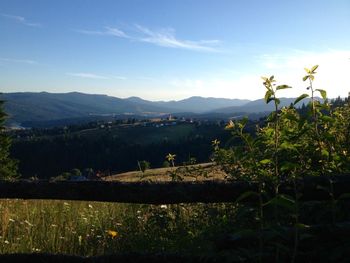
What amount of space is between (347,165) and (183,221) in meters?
2.58

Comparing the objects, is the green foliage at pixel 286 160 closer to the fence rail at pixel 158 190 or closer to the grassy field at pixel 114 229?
the fence rail at pixel 158 190

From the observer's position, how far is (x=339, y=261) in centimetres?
303

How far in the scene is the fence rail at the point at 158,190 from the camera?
3678 millimetres

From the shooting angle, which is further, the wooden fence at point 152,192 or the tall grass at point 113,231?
the tall grass at point 113,231

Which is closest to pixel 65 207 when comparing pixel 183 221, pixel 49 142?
pixel 183 221

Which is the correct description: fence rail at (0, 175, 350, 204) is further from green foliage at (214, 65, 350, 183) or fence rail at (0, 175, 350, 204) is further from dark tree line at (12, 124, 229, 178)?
dark tree line at (12, 124, 229, 178)

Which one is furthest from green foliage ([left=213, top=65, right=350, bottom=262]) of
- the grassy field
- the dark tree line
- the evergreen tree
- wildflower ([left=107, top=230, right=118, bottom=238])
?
the dark tree line

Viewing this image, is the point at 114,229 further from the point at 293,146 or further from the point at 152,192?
the point at 293,146

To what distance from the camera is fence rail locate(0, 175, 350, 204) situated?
12.1ft

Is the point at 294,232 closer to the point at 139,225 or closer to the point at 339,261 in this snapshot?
the point at 339,261

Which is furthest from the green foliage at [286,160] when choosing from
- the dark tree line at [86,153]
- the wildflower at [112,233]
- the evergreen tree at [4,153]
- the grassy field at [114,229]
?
the dark tree line at [86,153]

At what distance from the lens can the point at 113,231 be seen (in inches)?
237

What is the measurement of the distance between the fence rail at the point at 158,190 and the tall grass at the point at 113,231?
25.9 inches

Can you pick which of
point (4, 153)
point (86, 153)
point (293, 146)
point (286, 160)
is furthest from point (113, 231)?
point (86, 153)
